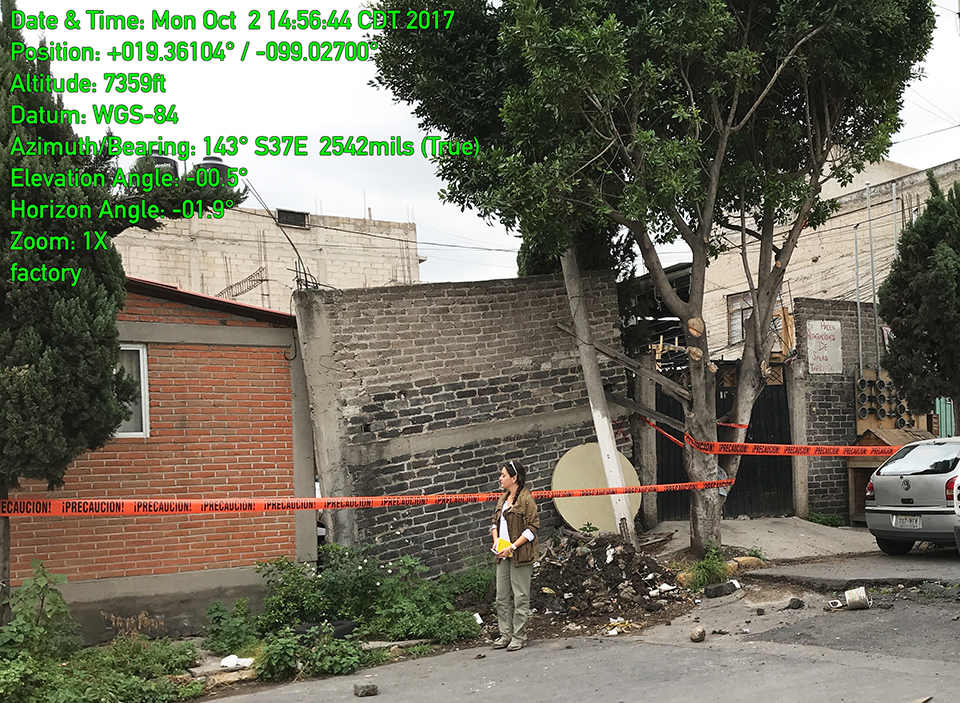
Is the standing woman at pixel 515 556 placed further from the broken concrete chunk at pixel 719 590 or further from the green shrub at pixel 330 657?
the broken concrete chunk at pixel 719 590

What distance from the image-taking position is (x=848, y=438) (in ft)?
47.9

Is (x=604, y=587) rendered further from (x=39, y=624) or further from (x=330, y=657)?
(x=39, y=624)

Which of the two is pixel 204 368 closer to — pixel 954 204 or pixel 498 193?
pixel 498 193

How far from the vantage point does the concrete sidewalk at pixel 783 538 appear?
1111 centimetres

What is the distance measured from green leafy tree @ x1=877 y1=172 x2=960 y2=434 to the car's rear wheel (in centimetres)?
351

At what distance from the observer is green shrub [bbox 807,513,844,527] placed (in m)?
13.8

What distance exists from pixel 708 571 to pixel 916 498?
2945 millimetres

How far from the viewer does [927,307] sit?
13.3m

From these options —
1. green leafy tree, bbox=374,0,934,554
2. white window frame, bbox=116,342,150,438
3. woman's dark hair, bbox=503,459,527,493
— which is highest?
green leafy tree, bbox=374,0,934,554

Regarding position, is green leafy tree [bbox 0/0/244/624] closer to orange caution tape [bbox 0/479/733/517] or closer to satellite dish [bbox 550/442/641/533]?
orange caution tape [bbox 0/479/733/517]

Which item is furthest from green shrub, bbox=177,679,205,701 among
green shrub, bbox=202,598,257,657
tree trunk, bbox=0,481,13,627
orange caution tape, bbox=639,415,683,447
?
orange caution tape, bbox=639,415,683,447

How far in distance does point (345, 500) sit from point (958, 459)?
7240mm

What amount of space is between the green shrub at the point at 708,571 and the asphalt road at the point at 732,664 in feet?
2.38

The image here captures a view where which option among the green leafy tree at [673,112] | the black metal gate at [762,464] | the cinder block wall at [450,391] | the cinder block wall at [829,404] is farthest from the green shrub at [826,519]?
the cinder block wall at [450,391]
